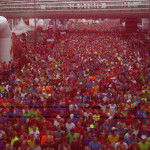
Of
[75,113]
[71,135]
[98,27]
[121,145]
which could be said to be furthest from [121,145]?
[98,27]

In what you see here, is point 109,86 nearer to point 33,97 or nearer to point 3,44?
point 33,97

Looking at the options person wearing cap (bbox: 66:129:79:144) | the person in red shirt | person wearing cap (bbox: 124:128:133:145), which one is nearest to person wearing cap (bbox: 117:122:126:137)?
person wearing cap (bbox: 124:128:133:145)

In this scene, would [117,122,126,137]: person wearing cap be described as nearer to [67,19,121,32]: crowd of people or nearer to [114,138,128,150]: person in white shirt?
[114,138,128,150]: person in white shirt

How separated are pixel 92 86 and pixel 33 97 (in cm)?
323

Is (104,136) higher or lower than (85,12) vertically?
lower

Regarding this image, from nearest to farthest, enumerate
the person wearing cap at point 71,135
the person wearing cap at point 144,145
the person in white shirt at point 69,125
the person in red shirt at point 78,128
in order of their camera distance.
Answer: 1. the person wearing cap at point 144,145
2. the person wearing cap at point 71,135
3. the person in red shirt at point 78,128
4. the person in white shirt at point 69,125

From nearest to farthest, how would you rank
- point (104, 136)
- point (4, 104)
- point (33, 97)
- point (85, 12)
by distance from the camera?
point (104, 136) → point (4, 104) → point (33, 97) → point (85, 12)

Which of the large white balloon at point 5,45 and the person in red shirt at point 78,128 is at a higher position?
the large white balloon at point 5,45

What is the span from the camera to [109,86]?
1553cm

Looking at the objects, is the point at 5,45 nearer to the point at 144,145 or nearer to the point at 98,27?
the point at 144,145

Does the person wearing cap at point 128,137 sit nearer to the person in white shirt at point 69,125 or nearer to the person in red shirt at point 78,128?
the person in red shirt at point 78,128

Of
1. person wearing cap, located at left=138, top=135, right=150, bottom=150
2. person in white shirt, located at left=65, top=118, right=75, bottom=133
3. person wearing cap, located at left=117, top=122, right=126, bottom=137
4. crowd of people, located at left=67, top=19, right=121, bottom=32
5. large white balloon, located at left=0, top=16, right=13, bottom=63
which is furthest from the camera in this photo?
crowd of people, located at left=67, top=19, right=121, bottom=32

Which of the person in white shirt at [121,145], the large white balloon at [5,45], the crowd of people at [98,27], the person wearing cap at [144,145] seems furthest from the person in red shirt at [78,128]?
the crowd of people at [98,27]

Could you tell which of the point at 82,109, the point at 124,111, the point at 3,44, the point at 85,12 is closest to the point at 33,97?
the point at 82,109
